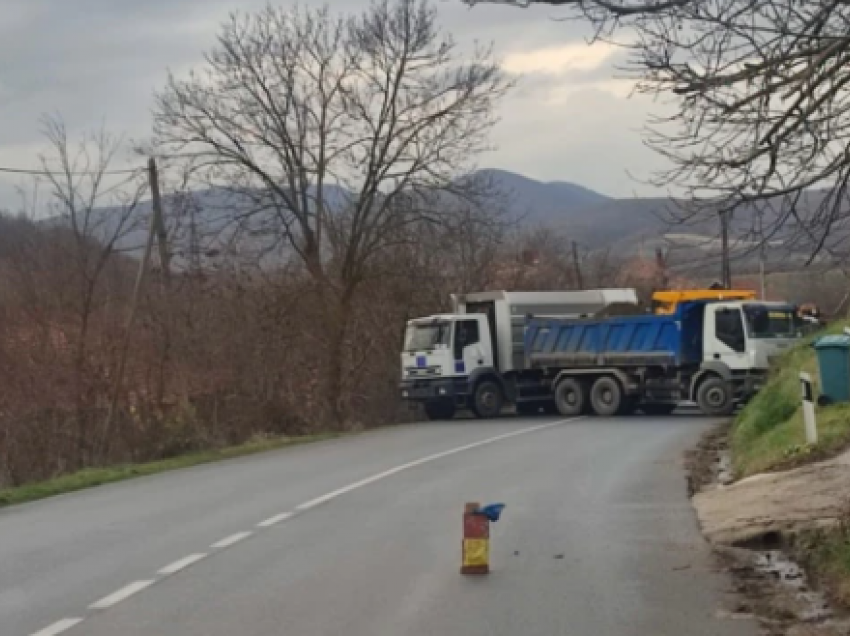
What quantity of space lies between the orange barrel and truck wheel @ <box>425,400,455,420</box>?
29.6 meters

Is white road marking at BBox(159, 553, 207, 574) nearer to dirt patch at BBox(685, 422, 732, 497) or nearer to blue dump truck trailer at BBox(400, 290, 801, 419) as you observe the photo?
dirt patch at BBox(685, 422, 732, 497)

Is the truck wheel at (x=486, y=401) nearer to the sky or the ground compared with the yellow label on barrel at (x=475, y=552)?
nearer to the sky

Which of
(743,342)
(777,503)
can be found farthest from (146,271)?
(777,503)

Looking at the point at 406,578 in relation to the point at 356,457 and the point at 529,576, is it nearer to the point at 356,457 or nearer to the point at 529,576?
the point at 529,576

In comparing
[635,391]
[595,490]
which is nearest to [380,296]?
[635,391]

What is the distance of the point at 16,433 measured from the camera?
27.3 m

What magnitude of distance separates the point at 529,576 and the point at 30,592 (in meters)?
3.72

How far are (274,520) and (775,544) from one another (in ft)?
17.5

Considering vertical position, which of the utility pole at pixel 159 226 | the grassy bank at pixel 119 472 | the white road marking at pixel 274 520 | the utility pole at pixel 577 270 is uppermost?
the utility pole at pixel 577 270

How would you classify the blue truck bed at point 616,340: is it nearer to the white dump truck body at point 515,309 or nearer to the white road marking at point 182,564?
the white dump truck body at point 515,309

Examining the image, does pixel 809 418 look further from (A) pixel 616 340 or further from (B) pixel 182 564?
(A) pixel 616 340

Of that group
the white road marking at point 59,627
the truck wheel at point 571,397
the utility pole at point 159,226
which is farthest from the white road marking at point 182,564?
the truck wheel at point 571,397

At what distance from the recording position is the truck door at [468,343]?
40.4 meters

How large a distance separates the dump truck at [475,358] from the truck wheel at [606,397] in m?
2.35
